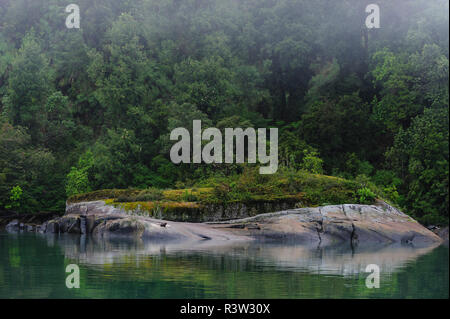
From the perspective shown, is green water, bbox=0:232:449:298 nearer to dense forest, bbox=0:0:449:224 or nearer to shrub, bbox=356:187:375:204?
shrub, bbox=356:187:375:204

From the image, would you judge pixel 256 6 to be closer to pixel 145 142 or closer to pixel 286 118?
pixel 286 118

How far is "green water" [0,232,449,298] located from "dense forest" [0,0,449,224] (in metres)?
9.07

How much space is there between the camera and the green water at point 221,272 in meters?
8.80

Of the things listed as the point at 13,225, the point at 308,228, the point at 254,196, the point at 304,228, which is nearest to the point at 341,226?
the point at 308,228

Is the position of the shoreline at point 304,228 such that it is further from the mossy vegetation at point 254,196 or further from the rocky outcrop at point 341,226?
the mossy vegetation at point 254,196

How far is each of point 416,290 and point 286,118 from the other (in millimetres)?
35055

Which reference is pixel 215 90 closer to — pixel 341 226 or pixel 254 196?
pixel 254 196

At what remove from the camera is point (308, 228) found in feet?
68.5

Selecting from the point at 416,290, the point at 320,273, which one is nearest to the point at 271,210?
the point at 320,273

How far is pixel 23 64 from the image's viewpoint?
39.4 metres

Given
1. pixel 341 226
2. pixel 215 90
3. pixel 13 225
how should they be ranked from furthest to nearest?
pixel 215 90 < pixel 13 225 < pixel 341 226

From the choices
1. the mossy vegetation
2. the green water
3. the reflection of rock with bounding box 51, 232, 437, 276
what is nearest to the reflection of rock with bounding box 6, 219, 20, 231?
the mossy vegetation

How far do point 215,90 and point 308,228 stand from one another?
61.3 feet

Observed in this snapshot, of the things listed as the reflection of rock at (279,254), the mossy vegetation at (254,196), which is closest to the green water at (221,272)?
the reflection of rock at (279,254)
